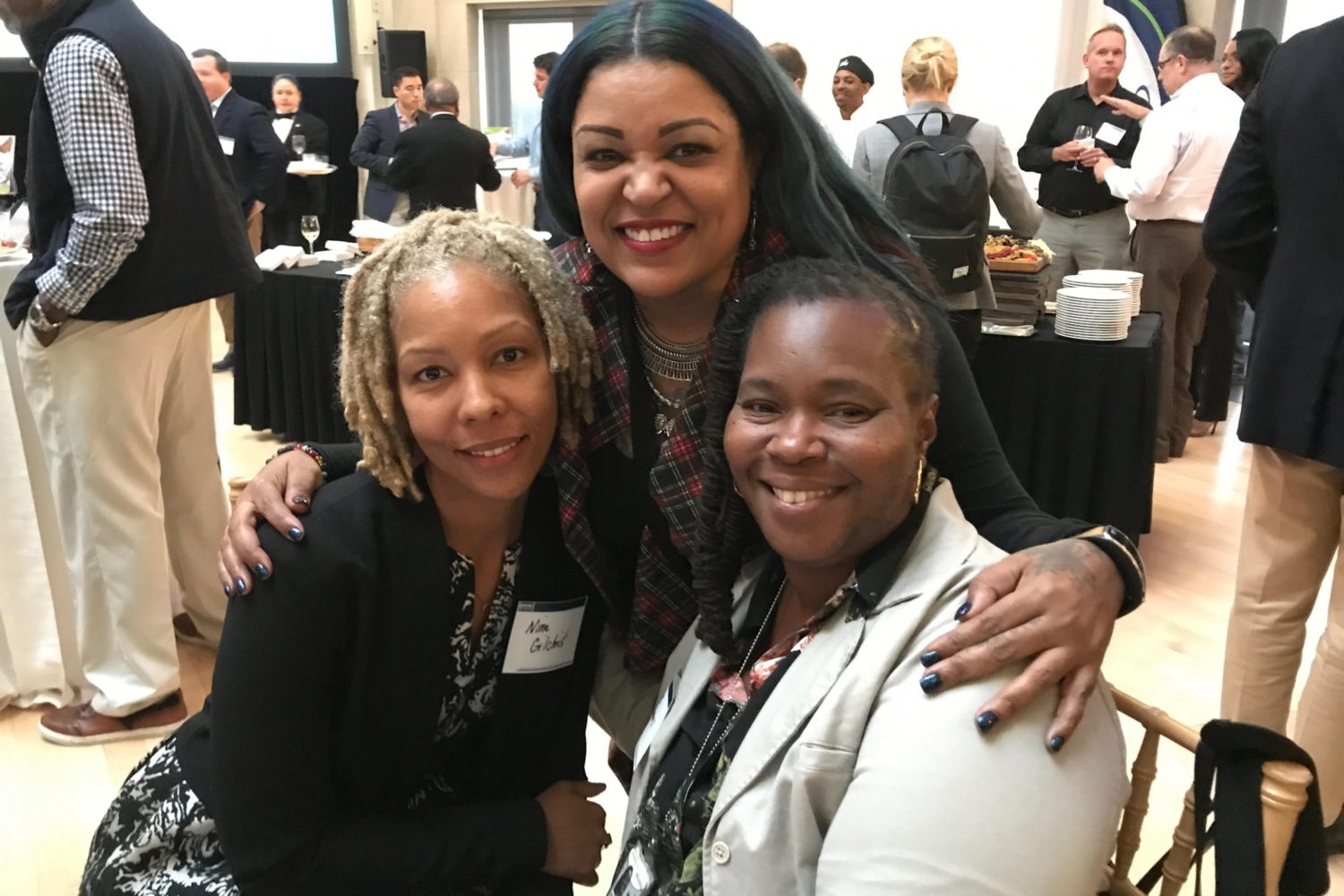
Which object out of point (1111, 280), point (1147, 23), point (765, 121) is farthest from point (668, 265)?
point (1147, 23)

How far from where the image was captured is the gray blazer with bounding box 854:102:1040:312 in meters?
3.80

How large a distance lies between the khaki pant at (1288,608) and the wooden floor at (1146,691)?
26 cm

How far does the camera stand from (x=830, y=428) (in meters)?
1.08

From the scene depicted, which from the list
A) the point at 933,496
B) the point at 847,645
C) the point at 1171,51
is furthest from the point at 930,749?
the point at 1171,51

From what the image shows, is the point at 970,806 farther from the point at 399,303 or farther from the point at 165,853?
the point at 165,853

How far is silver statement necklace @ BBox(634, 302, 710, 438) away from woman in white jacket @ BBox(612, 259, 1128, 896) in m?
0.22

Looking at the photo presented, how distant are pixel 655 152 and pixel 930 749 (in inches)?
31.6

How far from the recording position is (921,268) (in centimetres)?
139

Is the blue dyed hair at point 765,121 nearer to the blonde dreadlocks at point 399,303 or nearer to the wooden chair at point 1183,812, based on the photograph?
the blonde dreadlocks at point 399,303

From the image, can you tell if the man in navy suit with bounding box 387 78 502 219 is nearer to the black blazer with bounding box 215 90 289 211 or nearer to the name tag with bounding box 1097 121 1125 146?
the black blazer with bounding box 215 90 289 211

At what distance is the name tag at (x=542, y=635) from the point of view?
145 cm

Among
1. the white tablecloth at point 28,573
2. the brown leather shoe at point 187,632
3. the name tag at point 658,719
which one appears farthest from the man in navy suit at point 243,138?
the name tag at point 658,719

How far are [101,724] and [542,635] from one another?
6.41 feet

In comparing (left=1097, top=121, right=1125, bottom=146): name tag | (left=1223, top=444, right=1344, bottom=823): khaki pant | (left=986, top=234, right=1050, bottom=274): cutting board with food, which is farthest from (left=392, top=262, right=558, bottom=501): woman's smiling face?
(left=1097, top=121, right=1125, bottom=146): name tag
